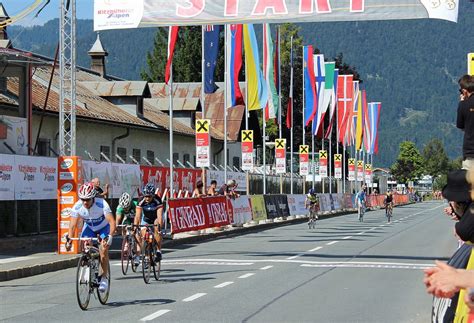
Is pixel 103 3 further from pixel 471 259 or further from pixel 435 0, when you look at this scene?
pixel 471 259

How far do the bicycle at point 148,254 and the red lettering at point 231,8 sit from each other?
6001mm

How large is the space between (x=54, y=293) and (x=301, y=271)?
17.2 feet

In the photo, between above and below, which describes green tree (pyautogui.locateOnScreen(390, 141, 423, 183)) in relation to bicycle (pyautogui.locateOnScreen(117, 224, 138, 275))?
above

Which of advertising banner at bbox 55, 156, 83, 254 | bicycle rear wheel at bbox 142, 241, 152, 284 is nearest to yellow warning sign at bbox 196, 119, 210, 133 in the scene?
advertising banner at bbox 55, 156, 83, 254

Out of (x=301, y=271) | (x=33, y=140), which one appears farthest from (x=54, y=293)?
(x=33, y=140)

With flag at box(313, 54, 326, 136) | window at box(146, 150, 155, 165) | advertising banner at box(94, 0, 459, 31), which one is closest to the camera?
advertising banner at box(94, 0, 459, 31)

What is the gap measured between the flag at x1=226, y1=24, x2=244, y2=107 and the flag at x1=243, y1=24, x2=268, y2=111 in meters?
0.79

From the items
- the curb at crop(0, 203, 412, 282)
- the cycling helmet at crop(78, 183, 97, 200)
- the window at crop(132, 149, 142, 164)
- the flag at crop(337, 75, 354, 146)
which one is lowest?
the curb at crop(0, 203, 412, 282)

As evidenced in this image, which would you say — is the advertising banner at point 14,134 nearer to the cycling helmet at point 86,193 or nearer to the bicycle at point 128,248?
the bicycle at point 128,248

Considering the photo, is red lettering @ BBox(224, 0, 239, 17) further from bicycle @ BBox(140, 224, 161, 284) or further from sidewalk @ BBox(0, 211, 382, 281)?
sidewalk @ BBox(0, 211, 382, 281)

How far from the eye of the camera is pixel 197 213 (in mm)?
31391

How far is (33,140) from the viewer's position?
3494 centimetres

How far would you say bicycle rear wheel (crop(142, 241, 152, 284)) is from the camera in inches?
648

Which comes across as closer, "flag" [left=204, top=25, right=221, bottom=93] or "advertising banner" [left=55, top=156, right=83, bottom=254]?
"advertising banner" [left=55, top=156, right=83, bottom=254]
